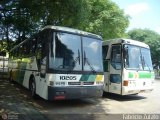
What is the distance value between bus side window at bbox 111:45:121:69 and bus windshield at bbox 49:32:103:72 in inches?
63.7

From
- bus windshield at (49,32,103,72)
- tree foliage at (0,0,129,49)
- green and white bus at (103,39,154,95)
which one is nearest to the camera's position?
bus windshield at (49,32,103,72)

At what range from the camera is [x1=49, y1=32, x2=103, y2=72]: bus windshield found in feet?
31.4

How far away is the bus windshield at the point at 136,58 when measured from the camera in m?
11.9

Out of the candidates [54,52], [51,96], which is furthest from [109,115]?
[54,52]

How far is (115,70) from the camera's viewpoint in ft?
40.3

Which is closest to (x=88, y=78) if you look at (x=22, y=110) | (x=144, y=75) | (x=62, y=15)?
(x=22, y=110)

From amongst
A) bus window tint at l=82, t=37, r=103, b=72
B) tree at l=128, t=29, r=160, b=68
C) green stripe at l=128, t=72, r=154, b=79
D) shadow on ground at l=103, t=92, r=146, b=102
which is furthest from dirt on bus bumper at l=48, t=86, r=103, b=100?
tree at l=128, t=29, r=160, b=68

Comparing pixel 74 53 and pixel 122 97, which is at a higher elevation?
pixel 74 53

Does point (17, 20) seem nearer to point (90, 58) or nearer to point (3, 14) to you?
point (3, 14)

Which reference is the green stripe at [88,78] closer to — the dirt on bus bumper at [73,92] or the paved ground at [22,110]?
the dirt on bus bumper at [73,92]

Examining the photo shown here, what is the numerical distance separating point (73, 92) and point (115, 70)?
3270 mm

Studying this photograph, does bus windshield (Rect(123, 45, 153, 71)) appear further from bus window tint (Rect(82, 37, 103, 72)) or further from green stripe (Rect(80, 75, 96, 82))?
green stripe (Rect(80, 75, 96, 82))

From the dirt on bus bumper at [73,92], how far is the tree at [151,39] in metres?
40.1

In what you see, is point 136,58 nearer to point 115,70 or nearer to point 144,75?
point 144,75
